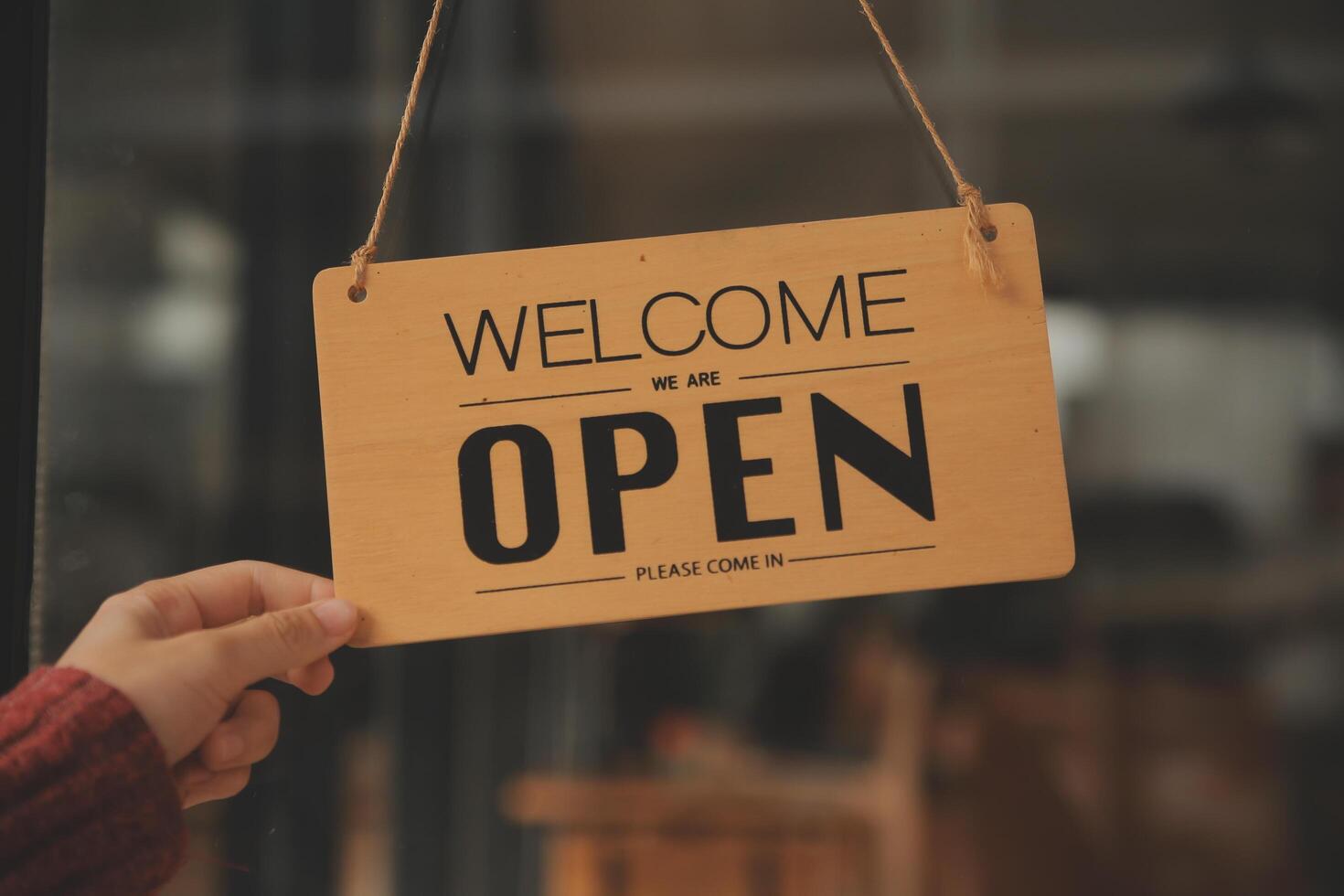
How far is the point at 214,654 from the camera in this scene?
535mm

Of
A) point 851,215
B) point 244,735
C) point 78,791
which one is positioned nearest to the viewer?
point 78,791

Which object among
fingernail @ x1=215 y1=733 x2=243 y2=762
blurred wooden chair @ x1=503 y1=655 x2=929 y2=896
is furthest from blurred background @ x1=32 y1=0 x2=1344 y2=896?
fingernail @ x1=215 y1=733 x2=243 y2=762

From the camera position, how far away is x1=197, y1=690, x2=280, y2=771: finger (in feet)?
1.90

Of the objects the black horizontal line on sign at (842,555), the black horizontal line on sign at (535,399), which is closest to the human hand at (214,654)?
the black horizontal line on sign at (535,399)

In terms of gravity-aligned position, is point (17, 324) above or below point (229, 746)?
above

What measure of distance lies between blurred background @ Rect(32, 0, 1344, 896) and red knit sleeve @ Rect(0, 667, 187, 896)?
207 millimetres

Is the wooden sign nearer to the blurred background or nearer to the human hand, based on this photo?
the human hand

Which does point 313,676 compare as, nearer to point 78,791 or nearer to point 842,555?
point 78,791

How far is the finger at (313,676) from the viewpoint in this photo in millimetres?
636

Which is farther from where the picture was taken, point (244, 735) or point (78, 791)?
point (244, 735)

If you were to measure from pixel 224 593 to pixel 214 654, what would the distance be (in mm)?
96

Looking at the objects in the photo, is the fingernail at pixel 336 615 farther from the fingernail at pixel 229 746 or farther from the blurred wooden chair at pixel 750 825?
the blurred wooden chair at pixel 750 825

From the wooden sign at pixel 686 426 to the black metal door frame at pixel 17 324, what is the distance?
279mm

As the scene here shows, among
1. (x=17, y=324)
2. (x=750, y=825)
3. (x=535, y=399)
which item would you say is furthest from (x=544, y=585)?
(x=17, y=324)
